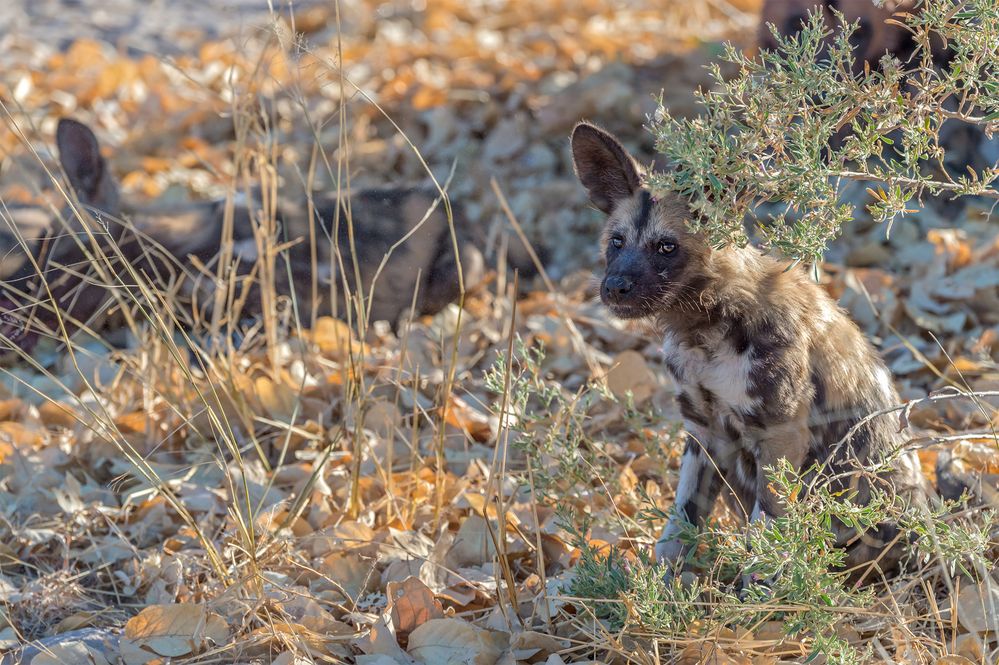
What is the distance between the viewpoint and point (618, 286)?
307 cm

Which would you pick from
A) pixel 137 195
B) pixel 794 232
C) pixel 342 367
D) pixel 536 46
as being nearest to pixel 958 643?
pixel 794 232

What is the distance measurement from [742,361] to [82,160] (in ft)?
11.2

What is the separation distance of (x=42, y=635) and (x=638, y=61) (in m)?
5.31

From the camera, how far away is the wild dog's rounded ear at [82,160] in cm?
503

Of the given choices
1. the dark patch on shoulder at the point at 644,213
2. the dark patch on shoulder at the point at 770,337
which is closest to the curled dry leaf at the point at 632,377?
the dark patch on shoulder at the point at 644,213

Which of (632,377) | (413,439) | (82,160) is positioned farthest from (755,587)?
(82,160)

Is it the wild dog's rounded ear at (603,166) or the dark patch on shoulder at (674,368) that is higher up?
the wild dog's rounded ear at (603,166)

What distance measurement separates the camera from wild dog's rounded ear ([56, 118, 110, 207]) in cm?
503

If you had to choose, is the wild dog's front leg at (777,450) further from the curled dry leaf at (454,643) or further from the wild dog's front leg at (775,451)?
the curled dry leaf at (454,643)

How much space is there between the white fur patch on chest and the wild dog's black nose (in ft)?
0.69

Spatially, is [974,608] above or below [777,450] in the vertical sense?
below

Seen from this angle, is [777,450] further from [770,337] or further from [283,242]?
[283,242]

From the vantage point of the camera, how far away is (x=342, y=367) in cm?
394

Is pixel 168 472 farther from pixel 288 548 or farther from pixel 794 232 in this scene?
pixel 794 232
